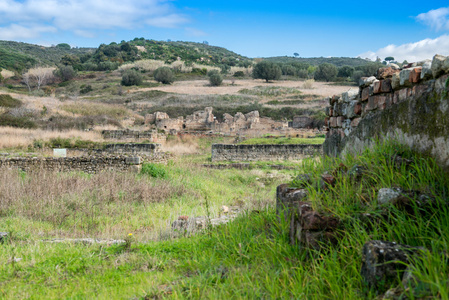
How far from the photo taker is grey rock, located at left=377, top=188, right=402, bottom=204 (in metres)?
2.99

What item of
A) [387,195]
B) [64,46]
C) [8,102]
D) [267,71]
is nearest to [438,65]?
[387,195]

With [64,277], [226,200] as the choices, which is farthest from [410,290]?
[226,200]

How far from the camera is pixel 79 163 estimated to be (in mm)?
12406

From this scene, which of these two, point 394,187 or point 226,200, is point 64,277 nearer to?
point 394,187

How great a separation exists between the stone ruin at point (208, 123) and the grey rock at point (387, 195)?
27846 millimetres

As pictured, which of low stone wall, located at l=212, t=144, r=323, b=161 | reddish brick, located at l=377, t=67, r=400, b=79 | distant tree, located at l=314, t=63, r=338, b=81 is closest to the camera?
reddish brick, located at l=377, t=67, r=400, b=79

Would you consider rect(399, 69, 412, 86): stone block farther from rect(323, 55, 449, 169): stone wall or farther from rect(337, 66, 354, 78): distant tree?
rect(337, 66, 354, 78): distant tree

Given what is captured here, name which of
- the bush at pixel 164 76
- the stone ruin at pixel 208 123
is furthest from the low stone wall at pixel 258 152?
the bush at pixel 164 76

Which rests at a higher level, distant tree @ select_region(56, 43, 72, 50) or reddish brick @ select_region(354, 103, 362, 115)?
distant tree @ select_region(56, 43, 72, 50)

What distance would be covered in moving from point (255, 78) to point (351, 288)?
238 ft

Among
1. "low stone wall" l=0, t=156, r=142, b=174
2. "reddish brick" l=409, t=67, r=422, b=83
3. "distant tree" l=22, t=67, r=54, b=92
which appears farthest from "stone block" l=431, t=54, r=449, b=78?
"distant tree" l=22, t=67, r=54, b=92

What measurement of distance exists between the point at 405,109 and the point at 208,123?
1145 inches

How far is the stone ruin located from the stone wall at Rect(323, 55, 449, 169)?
25.4 m

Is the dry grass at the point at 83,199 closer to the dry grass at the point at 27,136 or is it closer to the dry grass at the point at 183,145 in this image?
the dry grass at the point at 27,136
